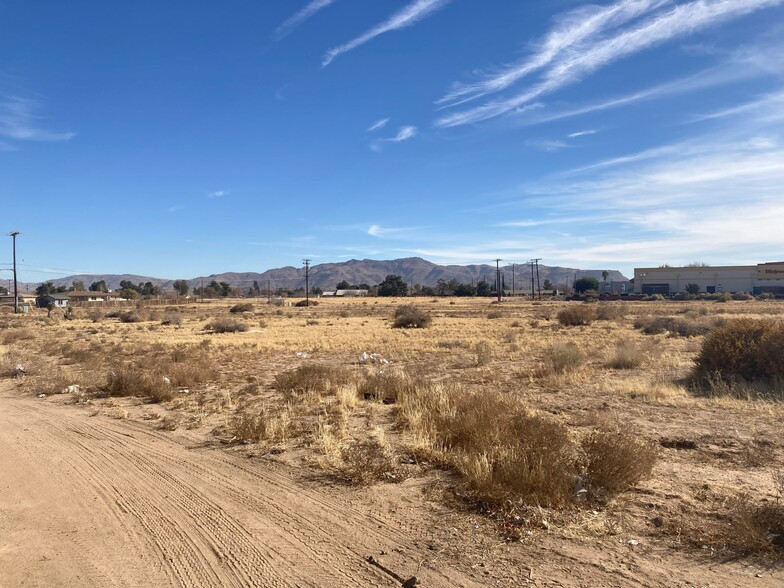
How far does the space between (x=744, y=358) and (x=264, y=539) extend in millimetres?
15200

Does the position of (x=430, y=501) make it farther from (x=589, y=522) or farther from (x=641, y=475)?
(x=641, y=475)

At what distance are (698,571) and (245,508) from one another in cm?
502

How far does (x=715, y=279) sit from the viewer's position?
148 metres

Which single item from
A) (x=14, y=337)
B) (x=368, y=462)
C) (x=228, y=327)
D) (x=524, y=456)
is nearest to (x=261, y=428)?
(x=368, y=462)

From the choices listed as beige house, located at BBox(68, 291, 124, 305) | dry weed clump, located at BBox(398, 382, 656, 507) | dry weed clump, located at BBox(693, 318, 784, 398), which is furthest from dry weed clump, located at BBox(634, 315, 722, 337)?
beige house, located at BBox(68, 291, 124, 305)

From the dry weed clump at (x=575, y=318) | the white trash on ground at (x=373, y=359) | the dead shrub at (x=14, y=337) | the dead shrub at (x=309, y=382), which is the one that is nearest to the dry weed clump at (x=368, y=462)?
the dead shrub at (x=309, y=382)

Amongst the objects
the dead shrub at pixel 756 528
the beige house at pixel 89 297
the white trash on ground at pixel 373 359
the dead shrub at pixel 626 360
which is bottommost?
the white trash on ground at pixel 373 359

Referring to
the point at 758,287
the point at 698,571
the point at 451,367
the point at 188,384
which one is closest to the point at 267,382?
the point at 188,384

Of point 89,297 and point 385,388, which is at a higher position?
point 89,297

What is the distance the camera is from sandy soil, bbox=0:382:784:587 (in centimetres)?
550

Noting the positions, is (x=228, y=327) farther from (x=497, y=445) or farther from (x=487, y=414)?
(x=497, y=445)

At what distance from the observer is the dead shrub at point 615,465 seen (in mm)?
7566

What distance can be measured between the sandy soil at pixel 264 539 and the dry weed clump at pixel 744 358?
34.6ft

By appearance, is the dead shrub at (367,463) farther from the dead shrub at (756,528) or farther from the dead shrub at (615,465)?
the dead shrub at (756,528)
